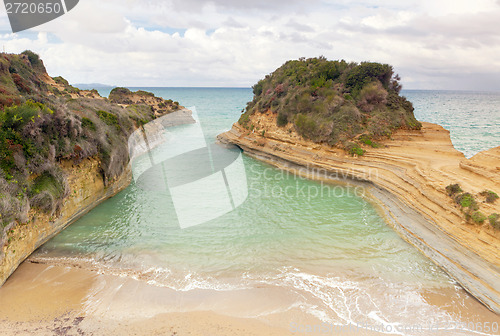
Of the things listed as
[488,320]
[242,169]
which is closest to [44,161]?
[242,169]

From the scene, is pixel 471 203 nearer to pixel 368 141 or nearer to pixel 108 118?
pixel 368 141

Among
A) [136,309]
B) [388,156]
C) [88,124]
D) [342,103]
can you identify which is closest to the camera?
[136,309]

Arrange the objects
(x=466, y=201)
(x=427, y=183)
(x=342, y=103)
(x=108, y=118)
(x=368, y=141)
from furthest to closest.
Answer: (x=342, y=103)
(x=368, y=141)
(x=108, y=118)
(x=427, y=183)
(x=466, y=201)

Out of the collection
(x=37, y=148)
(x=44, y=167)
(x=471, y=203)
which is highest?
(x=37, y=148)

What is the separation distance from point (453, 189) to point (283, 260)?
8493 millimetres

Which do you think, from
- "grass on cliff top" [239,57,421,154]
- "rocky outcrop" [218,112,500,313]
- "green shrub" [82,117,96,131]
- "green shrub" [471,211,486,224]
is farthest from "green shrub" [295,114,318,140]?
"green shrub" [82,117,96,131]

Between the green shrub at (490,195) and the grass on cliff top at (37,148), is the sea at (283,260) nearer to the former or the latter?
the grass on cliff top at (37,148)

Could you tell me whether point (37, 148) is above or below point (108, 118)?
below

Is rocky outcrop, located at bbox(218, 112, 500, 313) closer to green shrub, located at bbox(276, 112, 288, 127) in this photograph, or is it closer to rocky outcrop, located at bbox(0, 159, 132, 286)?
green shrub, located at bbox(276, 112, 288, 127)

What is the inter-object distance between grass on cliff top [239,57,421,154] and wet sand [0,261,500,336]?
1493cm

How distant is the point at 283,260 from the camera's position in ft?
33.0

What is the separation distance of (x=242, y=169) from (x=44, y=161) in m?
14.1

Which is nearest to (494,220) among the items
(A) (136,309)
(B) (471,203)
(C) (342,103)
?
(B) (471,203)

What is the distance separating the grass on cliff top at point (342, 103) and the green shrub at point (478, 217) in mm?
10604
